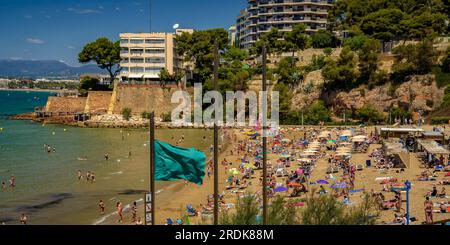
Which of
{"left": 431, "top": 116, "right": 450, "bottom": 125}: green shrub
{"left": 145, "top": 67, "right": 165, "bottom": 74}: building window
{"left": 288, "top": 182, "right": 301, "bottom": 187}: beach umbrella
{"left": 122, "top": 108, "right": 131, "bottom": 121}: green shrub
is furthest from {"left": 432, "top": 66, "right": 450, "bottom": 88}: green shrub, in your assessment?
{"left": 122, "top": 108, "right": 131, "bottom": 121}: green shrub

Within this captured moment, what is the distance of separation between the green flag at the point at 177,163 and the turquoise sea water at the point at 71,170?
13.2 meters

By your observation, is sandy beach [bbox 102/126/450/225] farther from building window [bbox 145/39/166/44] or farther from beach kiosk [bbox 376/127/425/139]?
building window [bbox 145/39/166/44]

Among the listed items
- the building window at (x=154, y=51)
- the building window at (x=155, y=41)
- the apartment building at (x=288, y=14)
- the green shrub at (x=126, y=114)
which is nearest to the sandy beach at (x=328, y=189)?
the green shrub at (x=126, y=114)

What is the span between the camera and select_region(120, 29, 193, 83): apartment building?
79500mm

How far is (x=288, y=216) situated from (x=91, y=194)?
782 inches

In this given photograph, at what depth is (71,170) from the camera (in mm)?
37344

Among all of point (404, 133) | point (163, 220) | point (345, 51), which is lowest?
point (163, 220)

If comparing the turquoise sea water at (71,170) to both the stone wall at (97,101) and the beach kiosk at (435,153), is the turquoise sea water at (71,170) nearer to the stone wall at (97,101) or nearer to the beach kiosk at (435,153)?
the stone wall at (97,101)

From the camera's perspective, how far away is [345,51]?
61.5 metres

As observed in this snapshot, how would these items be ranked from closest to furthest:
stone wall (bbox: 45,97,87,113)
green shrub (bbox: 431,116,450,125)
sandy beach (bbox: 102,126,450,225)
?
sandy beach (bbox: 102,126,450,225) → green shrub (bbox: 431,116,450,125) → stone wall (bbox: 45,97,87,113)

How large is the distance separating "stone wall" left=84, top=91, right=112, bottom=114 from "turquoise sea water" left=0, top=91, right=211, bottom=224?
12.5 meters
